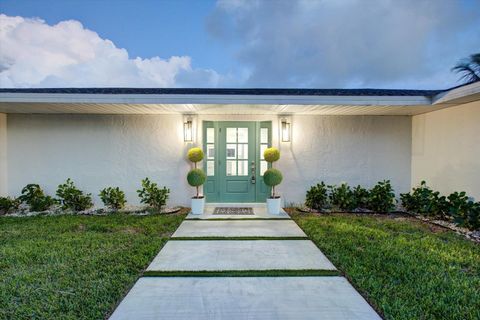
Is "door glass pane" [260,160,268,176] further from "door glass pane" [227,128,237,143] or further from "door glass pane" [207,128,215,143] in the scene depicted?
"door glass pane" [207,128,215,143]

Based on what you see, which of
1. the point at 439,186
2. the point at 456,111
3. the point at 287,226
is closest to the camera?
the point at 287,226

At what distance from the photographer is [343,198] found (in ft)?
→ 21.0

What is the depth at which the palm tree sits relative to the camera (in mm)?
12047

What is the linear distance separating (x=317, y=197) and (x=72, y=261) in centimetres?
497

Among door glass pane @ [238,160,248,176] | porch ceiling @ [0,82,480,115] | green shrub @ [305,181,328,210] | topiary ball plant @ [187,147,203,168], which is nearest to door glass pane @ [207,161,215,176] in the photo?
topiary ball plant @ [187,147,203,168]

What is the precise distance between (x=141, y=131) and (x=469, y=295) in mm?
6457

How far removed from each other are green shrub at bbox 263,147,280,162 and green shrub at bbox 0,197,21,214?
578cm

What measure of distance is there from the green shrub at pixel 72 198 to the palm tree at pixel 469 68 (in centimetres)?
1509

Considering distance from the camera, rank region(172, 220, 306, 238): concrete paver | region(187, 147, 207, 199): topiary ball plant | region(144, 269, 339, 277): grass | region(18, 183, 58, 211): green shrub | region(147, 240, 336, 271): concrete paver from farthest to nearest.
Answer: region(18, 183, 58, 211): green shrub
region(187, 147, 207, 199): topiary ball plant
region(172, 220, 306, 238): concrete paver
region(147, 240, 336, 271): concrete paver
region(144, 269, 339, 277): grass

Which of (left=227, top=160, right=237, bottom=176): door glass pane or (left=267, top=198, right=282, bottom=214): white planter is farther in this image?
(left=227, top=160, right=237, bottom=176): door glass pane

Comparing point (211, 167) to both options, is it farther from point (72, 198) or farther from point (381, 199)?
point (381, 199)

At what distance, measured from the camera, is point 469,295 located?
2.61 meters

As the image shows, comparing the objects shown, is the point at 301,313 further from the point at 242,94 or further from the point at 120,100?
the point at 120,100

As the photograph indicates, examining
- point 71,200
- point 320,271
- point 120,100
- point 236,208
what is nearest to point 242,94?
point 120,100
